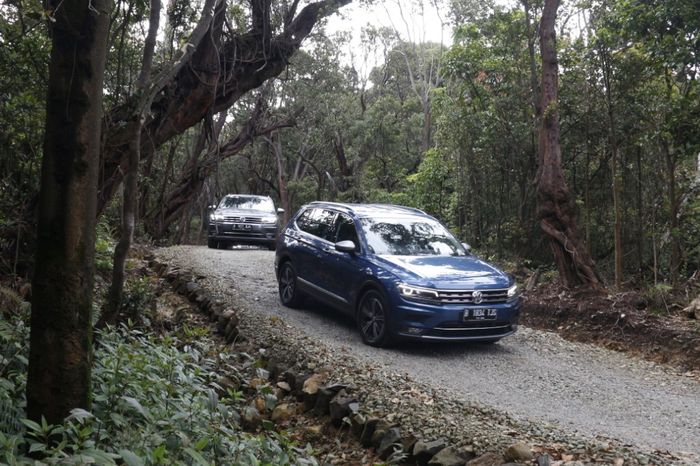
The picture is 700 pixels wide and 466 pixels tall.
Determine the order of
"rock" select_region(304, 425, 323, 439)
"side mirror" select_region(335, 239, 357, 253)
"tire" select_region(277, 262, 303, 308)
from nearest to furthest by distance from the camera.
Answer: "rock" select_region(304, 425, 323, 439)
"side mirror" select_region(335, 239, 357, 253)
"tire" select_region(277, 262, 303, 308)

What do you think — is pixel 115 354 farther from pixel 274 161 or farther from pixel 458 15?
pixel 274 161

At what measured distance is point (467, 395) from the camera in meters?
7.03

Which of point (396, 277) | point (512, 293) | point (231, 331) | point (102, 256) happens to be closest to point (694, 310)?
point (512, 293)

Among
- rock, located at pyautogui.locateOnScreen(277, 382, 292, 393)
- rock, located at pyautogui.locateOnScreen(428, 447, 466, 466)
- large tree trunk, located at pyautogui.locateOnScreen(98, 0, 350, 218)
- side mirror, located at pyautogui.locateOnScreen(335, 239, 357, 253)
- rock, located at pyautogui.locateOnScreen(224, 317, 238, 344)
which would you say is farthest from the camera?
large tree trunk, located at pyautogui.locateOnScreen(98, 0, 350, 218)

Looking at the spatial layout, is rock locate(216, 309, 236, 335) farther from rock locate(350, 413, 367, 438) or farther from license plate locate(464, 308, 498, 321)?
rock locate(350, 413, 367, 438)

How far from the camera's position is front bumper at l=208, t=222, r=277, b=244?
20109mm

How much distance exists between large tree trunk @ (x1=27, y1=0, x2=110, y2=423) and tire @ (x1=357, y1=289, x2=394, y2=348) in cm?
497

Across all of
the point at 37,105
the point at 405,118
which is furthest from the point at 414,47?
the point at 37,105

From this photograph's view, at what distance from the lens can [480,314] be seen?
8.38 metres

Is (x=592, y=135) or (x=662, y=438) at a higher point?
(x=592, y=135)

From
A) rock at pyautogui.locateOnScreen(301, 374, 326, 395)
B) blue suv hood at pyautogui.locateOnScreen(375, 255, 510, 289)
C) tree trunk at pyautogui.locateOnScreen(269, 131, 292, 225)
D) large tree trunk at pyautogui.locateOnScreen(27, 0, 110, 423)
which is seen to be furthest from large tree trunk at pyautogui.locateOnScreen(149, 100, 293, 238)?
large tree trunk at pyautogui.locateOnScreen(27, 0, 110, 423)

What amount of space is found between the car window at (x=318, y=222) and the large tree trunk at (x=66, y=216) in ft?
20.5

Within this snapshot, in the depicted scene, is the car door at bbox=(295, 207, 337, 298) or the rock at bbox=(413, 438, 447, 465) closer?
the rock at bbox=(413, 438, 447, 465)

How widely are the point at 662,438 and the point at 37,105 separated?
338 inches
